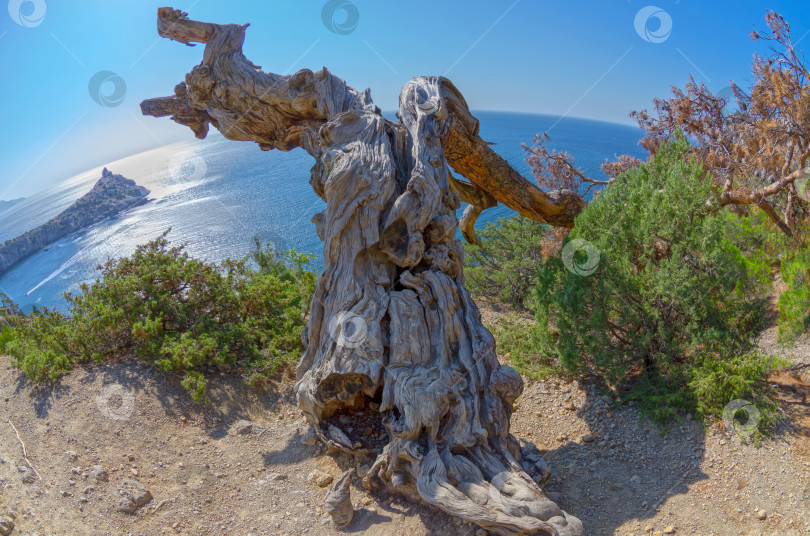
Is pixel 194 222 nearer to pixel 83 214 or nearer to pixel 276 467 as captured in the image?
pixel 83 214

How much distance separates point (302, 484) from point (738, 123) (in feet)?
29.8

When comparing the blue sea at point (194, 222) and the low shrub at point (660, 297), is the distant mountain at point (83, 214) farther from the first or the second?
the low shrub at point (660, 297)

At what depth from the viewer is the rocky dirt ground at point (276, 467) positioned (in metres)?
4.10

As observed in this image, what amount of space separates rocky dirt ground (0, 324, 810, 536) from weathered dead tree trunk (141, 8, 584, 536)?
1.65 ft

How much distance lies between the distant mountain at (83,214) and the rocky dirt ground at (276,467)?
1591 cm

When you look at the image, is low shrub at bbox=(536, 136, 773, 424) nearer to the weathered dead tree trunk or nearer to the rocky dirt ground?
the rocky dirt ground

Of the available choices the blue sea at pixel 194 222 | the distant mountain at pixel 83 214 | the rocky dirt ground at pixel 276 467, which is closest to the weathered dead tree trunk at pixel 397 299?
the rocky dirt ground at pixel 276 467

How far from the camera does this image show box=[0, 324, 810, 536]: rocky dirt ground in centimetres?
410

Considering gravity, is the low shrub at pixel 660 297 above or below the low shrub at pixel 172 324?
above

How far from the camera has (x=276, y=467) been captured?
5.11m

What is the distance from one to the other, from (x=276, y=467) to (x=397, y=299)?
2345 mm

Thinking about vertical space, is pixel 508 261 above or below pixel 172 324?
above

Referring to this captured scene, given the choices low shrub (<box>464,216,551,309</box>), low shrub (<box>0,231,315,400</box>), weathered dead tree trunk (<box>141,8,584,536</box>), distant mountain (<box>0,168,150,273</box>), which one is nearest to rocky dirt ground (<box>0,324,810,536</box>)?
low shrub (<box>0,231,315,400</box>)

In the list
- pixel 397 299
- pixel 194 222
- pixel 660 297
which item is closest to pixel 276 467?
pixel 397 299
